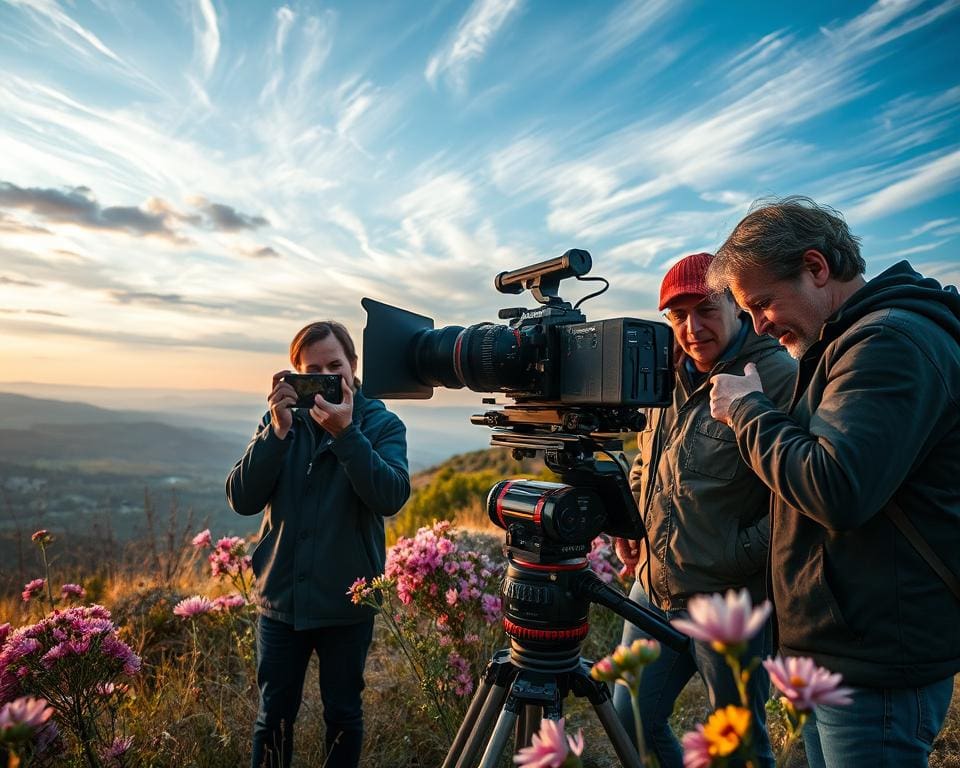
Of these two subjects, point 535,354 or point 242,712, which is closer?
point 535,354

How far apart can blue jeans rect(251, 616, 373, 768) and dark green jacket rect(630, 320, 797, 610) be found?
1.20 m

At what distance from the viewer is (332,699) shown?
247 cm

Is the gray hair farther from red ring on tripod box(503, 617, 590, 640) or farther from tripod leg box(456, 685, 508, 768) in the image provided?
tripod leg box(456, 685, 508, 768)

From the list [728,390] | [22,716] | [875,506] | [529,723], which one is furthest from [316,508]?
[875,506]

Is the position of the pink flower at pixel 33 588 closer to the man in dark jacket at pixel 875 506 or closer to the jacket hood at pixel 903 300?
the man in dark jacket at pixel 875 506

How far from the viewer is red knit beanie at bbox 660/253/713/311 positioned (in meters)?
2.23

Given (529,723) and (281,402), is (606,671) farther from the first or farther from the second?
(281,402)

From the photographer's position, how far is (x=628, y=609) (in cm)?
169

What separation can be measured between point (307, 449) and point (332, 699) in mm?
972

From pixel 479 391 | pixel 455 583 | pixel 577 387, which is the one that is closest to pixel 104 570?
Result: pixel 455 583

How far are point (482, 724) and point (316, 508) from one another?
1.16 m

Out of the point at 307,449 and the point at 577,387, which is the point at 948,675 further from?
the point at 307,449

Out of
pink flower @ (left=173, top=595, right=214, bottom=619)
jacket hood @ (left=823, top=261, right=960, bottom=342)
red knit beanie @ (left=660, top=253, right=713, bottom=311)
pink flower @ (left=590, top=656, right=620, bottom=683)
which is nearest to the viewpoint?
pink flower @ (left=590, top=656, right=620, bottom=683)

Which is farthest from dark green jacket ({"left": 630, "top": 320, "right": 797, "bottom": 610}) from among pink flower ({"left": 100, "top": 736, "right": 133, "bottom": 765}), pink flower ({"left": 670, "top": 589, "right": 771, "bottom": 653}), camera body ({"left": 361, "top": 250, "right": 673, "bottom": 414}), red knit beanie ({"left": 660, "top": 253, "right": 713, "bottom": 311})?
pink flower ({"left": 100, "top": 736, "right": 133, "bottom": 765})
